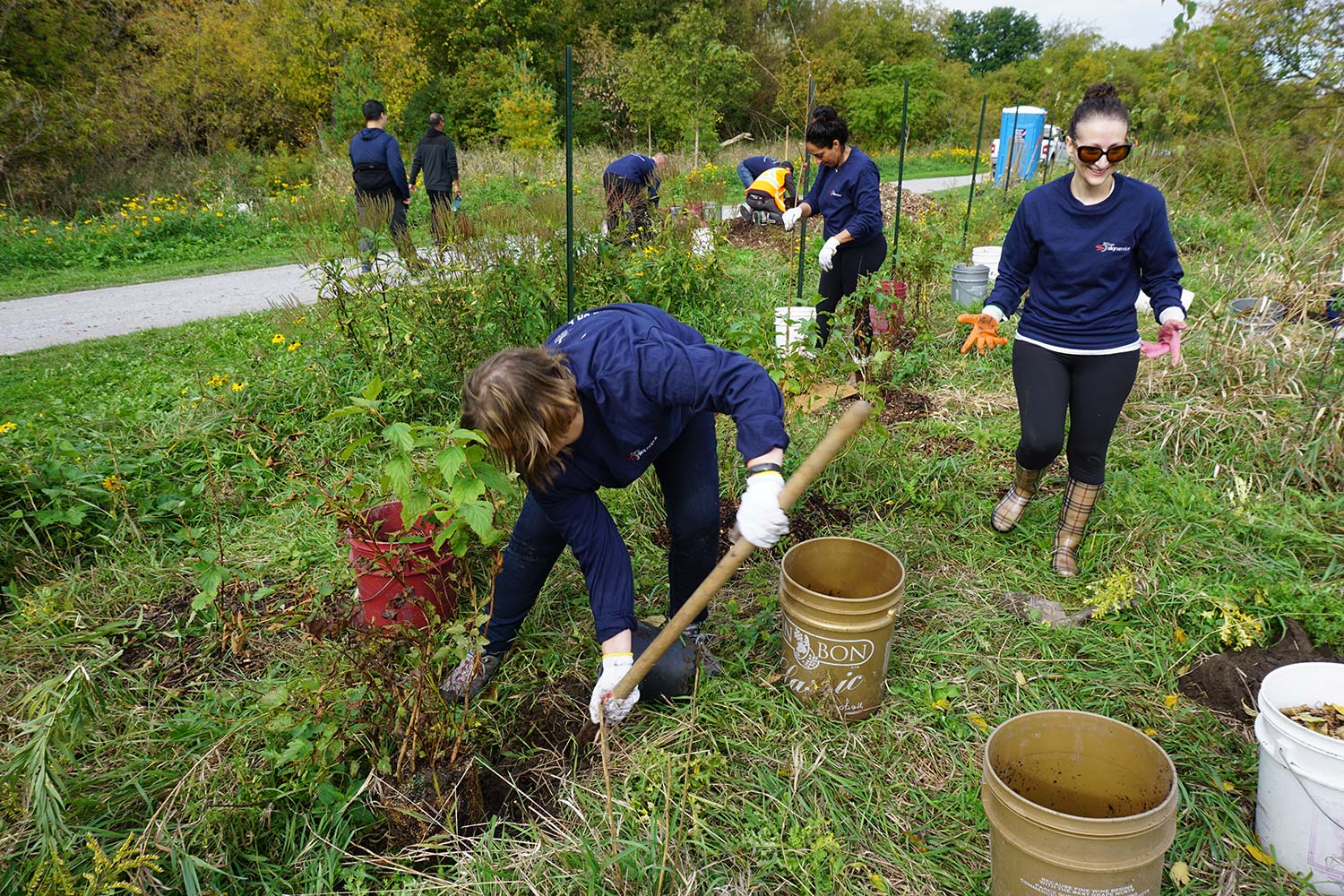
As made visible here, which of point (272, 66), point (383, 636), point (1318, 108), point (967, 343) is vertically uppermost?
point (272, 66)

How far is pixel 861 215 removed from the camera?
4586 millimetres

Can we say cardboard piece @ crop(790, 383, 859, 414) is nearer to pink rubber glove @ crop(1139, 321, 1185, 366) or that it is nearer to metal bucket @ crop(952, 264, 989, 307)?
pink rubber glove @ crop(1139, 321, 1185, 366)

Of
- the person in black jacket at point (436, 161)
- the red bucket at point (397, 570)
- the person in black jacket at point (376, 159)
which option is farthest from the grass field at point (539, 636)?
the person in black jacket at point (436, 161)

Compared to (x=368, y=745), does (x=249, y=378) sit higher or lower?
higher

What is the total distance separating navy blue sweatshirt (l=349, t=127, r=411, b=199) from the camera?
7105 millimetres

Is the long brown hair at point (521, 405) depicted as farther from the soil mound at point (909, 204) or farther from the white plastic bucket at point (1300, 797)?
the soil mound at point (909, 204)

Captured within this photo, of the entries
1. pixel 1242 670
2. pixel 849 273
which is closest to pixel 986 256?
pixel 849 273

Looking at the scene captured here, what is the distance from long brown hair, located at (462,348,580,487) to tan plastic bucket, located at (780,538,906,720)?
0.89 metres

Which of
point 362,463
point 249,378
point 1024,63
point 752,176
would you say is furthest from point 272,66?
point 1024,63

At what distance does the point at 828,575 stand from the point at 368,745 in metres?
1.54

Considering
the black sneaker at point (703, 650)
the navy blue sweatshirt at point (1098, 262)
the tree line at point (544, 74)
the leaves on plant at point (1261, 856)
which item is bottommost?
the leaves on plant at point (1261, 856)

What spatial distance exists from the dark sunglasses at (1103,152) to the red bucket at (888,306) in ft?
5.65

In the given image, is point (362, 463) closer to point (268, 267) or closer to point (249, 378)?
point (249, 378)

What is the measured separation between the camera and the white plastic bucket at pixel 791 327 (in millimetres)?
3447
